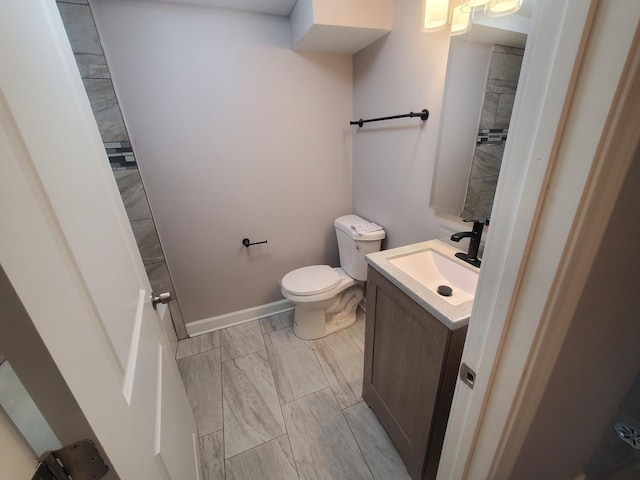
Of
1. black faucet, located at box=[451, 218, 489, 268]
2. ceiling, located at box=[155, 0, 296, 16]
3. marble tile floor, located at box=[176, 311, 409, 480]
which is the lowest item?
marble tile floor, located at box=[176, 311, 409, 480]

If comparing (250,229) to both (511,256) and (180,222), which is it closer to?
(180,222)

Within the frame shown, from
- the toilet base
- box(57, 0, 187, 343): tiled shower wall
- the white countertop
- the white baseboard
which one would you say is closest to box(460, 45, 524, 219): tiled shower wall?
the white countertop

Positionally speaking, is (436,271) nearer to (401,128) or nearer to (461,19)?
(401,128)

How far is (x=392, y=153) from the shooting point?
164 cm

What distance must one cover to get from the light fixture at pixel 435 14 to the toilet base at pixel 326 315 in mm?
1627

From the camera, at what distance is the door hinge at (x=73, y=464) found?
34 centimetres

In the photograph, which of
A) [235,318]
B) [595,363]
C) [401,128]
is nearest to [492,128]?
[401,128]

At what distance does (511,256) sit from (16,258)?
2.26 ft

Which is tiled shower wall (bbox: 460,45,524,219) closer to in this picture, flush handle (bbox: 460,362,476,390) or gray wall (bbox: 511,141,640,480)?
gray wall (bbox: 511,141,640,480)

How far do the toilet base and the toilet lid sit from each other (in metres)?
0.11

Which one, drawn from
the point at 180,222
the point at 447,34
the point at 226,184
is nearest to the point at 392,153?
the point at 447,34

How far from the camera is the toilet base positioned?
1.95 meters

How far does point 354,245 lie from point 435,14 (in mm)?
1290

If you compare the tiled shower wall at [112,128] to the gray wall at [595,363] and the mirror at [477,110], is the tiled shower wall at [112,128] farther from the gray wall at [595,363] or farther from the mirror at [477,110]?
the gray wall at [595,363]
